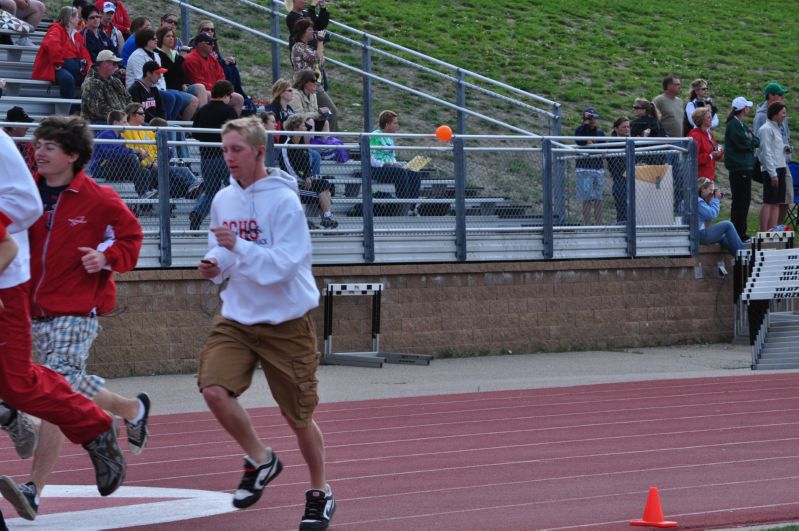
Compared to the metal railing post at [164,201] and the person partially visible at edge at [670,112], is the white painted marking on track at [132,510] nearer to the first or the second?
the metal railing post at [164,201]

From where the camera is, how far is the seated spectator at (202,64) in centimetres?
1833

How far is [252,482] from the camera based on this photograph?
6984 millimetres

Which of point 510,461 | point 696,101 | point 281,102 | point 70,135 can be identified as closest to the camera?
point 70,135

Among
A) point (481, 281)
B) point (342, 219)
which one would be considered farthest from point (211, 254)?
A: point (481, 281)

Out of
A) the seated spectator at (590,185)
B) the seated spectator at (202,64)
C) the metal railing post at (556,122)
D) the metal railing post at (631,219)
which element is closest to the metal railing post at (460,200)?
the seated spectator at (590,185)

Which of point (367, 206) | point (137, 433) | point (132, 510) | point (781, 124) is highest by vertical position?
point (781, 124)

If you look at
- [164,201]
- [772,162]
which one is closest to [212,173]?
[164,201]

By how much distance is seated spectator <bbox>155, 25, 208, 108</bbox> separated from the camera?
695 inches

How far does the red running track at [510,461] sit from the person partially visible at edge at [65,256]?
0.82 metres

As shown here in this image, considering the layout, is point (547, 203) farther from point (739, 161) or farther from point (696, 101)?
point (696, 101)

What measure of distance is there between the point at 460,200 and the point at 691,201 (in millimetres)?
3585

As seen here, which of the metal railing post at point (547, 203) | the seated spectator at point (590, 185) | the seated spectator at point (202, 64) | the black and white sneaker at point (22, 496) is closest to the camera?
the black and white sneaker at point (22, 496)

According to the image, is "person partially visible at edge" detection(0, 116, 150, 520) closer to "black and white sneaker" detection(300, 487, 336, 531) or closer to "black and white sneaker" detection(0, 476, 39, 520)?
"black and white sneaker" detection(0, 476, 39, 520)

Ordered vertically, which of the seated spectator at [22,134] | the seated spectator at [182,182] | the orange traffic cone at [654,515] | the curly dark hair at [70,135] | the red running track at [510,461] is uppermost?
the seated spectator at [22,134]
